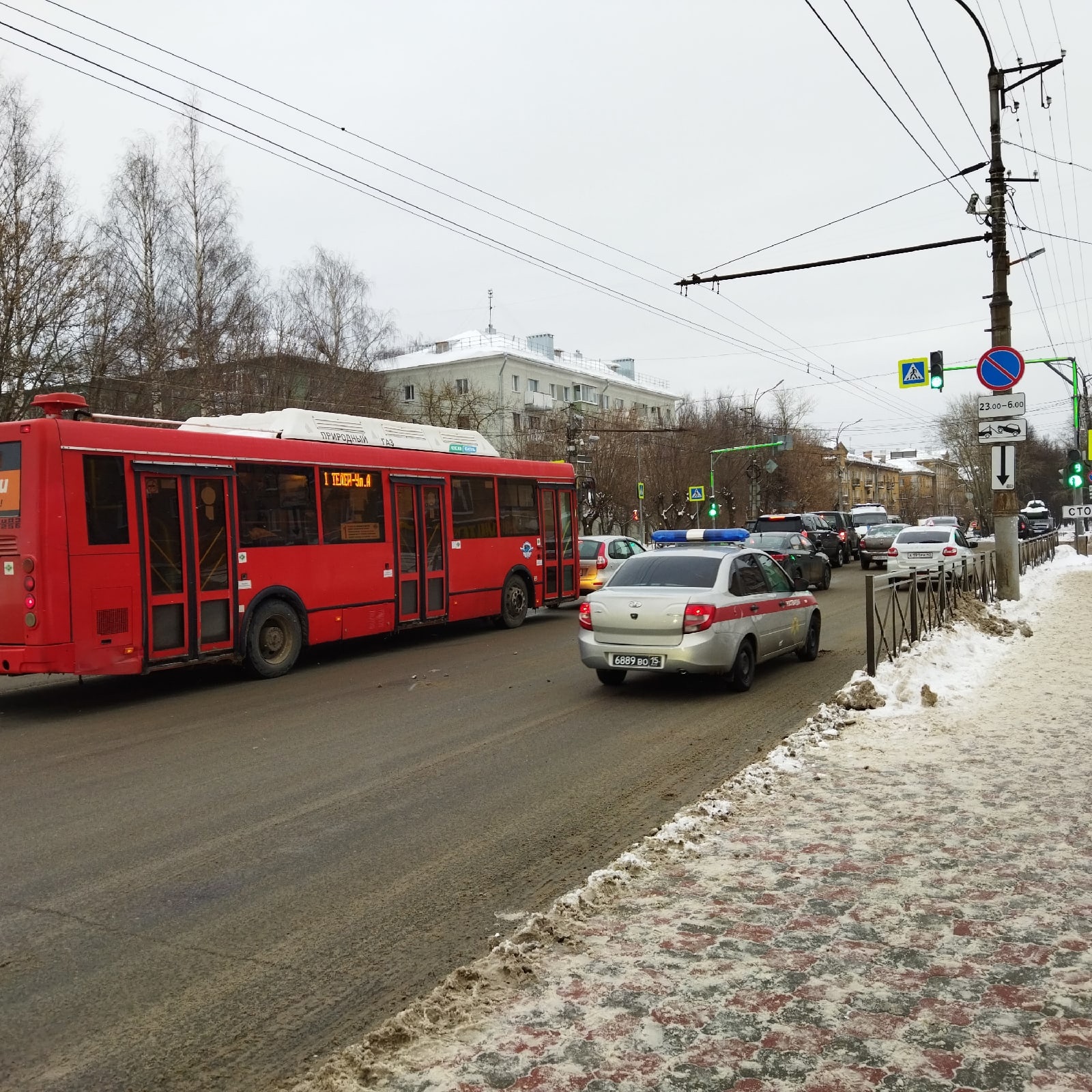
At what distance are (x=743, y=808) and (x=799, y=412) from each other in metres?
74.6

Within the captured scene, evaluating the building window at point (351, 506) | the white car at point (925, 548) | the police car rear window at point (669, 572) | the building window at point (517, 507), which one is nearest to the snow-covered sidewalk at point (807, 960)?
the police car rear window at point (669, 572)

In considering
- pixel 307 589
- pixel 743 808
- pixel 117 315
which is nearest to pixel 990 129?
pixel 307 589

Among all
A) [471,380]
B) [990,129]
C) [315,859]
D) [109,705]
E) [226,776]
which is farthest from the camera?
[471,380]

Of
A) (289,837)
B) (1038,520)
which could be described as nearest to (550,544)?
(289,837)

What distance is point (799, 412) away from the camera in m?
77.2

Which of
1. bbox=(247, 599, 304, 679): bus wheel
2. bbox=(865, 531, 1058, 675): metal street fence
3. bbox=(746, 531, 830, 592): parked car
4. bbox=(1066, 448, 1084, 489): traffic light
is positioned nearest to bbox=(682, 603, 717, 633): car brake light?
bbox=(865, 531, 1058, 675): metal street fence

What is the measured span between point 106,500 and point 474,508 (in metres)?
6.86

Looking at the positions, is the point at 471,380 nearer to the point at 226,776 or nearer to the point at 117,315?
the point at 117,315

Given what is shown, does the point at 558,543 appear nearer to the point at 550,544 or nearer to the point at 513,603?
the point at 550,544

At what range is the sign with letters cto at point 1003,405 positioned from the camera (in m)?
15.8

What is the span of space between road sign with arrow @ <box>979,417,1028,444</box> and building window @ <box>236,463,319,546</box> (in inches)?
421

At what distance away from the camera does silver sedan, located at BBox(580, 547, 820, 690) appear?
10.0 m

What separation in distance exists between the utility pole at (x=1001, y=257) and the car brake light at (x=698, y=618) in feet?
29.5

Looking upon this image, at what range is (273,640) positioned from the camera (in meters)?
12.5
